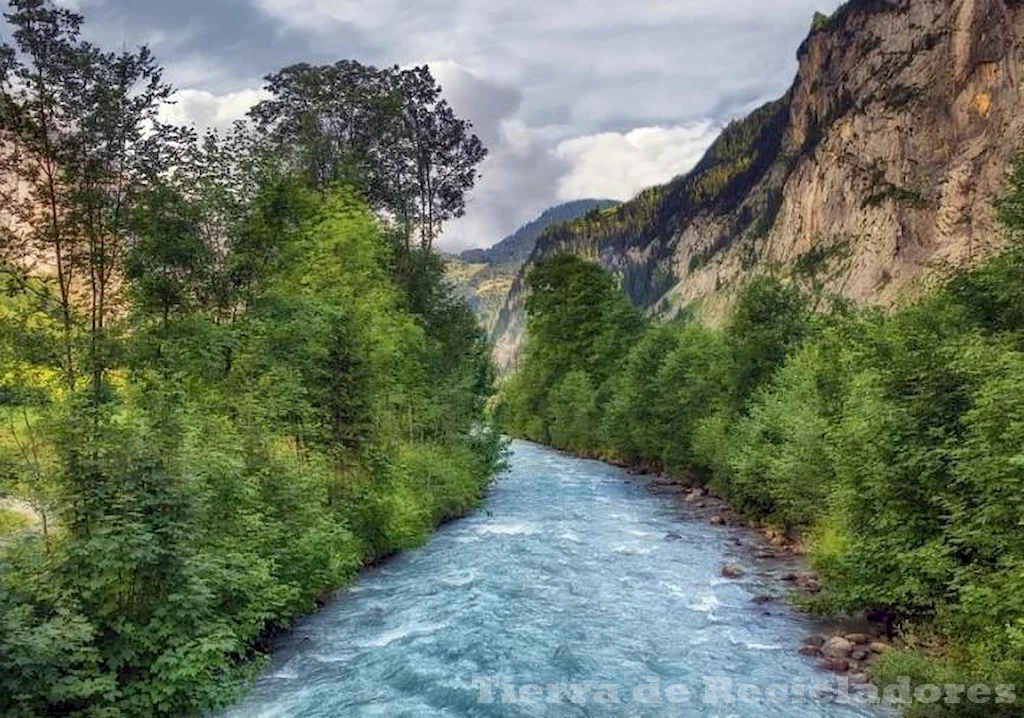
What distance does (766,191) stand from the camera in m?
159

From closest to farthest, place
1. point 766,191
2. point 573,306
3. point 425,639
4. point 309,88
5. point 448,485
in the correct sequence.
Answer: point 425,639
point 448,485
point 309,88
point 573,306
point 766,191

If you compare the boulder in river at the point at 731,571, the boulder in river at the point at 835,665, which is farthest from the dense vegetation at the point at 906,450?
the boulder in river at the point at 731,571

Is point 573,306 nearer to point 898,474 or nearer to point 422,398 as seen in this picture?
point 422,398

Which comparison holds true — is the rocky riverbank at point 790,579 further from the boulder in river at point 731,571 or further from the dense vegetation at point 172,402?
the dense vegetation at point 172,402

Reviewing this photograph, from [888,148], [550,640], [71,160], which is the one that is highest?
[888,148]

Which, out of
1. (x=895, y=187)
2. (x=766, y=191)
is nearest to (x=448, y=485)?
(x=895, y=187)

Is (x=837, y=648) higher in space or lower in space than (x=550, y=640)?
higher

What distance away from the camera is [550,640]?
1972 cm

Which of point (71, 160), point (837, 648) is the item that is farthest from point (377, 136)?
point (837, 648)

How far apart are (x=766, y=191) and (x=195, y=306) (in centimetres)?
15082

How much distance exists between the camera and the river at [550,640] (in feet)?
51.8

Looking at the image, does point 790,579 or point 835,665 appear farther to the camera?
point 790,579

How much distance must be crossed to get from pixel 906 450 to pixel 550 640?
970 cm

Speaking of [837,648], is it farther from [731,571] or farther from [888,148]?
[888,148]
